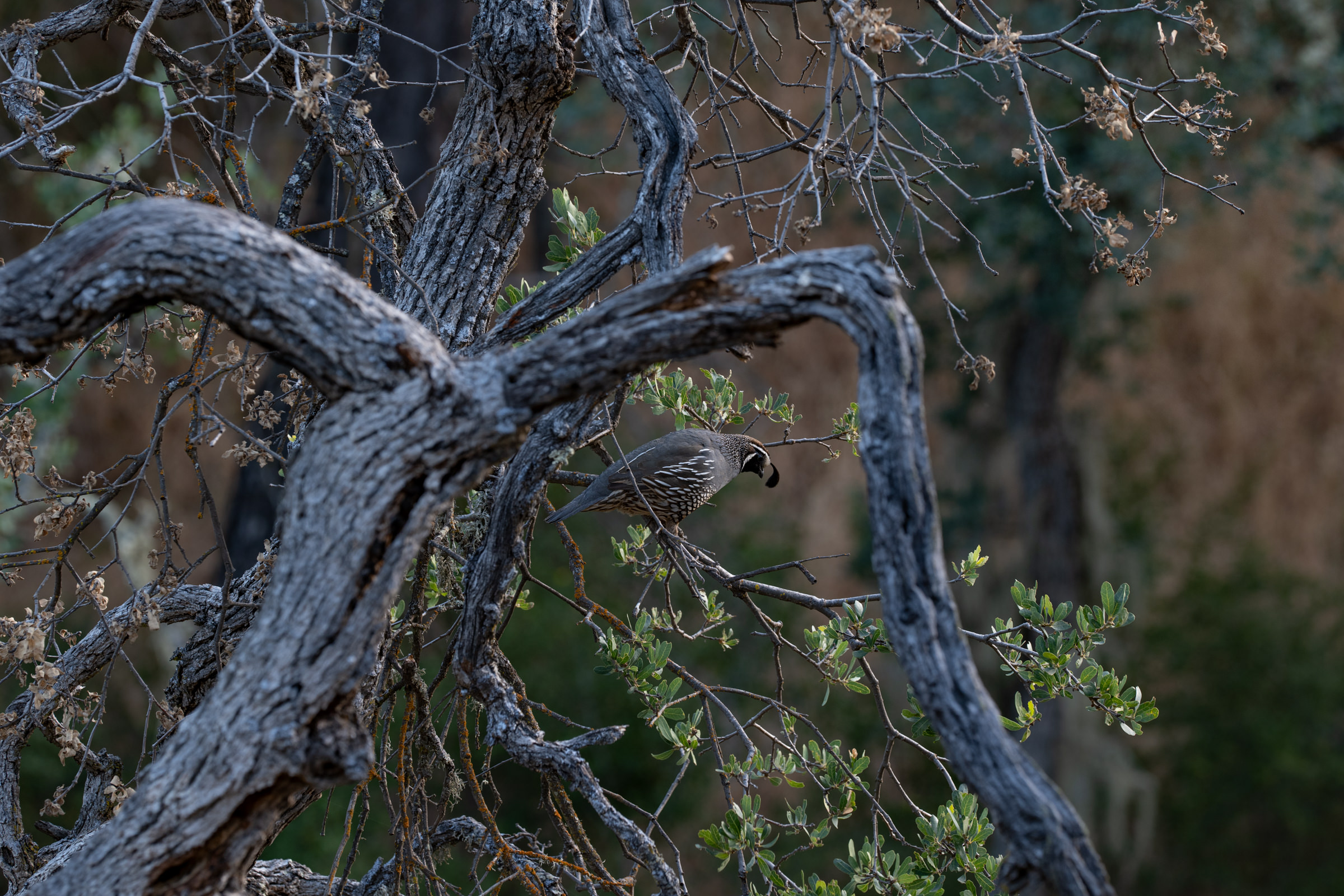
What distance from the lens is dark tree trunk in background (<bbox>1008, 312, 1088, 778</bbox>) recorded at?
23.8ft

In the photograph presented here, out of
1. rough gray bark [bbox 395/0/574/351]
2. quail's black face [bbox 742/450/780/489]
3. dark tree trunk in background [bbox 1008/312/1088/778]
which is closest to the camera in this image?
rough gray bark [bbox 395/0/574/351]

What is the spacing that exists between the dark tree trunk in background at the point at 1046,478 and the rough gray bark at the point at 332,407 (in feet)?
19.7

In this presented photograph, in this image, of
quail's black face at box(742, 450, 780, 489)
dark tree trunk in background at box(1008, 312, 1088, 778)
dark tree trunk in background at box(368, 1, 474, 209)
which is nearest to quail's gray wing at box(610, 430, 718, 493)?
quail's black face at box(742, 450, 780, 489)

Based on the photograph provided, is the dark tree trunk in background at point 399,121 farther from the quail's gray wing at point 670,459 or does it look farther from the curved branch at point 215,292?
the curved branch at point 215,292

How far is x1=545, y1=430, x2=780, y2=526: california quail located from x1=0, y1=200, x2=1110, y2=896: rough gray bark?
5.12 feet

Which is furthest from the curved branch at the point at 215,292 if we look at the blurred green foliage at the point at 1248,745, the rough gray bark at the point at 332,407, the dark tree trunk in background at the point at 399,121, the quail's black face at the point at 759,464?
the blurred green foliage at the point at 1248,745

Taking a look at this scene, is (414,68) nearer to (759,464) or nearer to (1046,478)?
(759,464)

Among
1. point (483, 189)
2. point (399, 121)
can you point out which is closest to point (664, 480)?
point (483, 189)

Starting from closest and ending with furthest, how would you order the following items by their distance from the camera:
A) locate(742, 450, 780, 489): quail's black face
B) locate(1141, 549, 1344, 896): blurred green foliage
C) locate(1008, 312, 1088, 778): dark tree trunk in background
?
locate(742, 450, 780, 489): quail's black face, locate(1008, 312, 1088, 778): dark tree trunk in background, locate(1141, 549, 1344, 896): blurred green foliage

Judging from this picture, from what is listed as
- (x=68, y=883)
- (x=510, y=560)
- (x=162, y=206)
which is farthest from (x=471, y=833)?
(x=162, y=206)

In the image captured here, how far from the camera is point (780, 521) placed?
940cm

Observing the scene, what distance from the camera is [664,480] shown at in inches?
136

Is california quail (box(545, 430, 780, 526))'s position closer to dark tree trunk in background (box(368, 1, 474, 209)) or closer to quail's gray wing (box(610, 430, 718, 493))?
quail's gray wing (box(610, 430, 718, 493))

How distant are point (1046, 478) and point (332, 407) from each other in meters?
6.37
